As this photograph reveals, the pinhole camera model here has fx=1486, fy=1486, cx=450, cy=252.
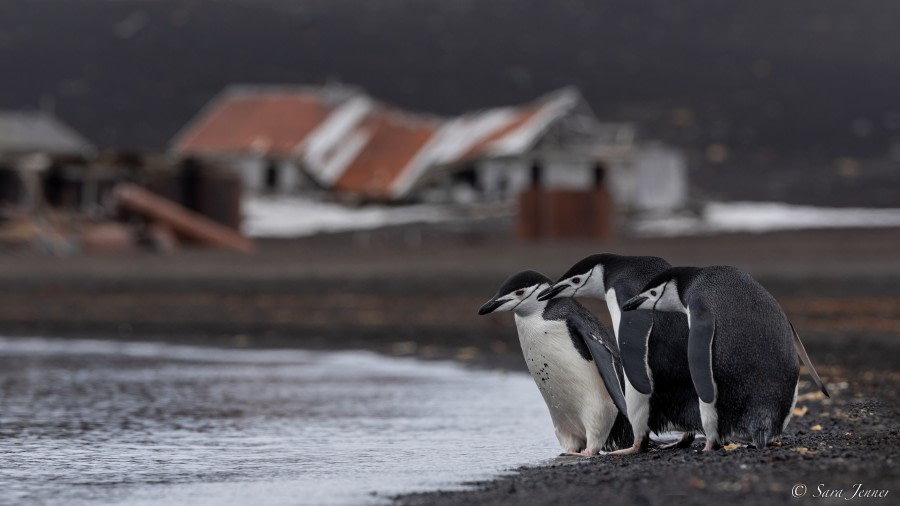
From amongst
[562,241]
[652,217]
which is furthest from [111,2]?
[562,241]

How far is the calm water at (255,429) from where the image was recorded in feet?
22.8

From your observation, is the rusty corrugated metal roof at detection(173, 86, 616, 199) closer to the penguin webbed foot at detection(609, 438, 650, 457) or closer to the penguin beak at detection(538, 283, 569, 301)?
the penguin beak at detection(538, 283, 569, 301)

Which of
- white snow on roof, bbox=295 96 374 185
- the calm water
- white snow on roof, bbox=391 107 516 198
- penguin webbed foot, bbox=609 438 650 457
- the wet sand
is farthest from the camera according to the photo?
white snow on roof, bbox=295 96 374 185

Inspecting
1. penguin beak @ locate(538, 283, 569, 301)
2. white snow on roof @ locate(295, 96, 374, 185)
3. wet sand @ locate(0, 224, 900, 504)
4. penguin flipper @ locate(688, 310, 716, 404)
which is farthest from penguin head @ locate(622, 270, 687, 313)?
Answer: white snow on roof @ locate(295, 96, 374, 185)

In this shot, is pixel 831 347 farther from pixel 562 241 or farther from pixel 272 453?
pixel 562 241

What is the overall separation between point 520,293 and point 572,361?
17.9 inches

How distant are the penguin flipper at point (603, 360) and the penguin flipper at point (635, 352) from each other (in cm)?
34

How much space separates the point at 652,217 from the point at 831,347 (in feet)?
110

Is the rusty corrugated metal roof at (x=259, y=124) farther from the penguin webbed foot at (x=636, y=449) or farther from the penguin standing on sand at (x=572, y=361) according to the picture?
the penguin webbed foot at (x=636, y=449)

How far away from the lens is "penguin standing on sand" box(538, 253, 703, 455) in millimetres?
7391

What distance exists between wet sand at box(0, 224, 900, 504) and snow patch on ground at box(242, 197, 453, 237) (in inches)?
656

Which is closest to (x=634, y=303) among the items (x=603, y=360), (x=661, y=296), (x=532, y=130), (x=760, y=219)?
(x=661, y=296)

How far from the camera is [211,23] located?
10431 cm

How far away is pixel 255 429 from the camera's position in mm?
9570
